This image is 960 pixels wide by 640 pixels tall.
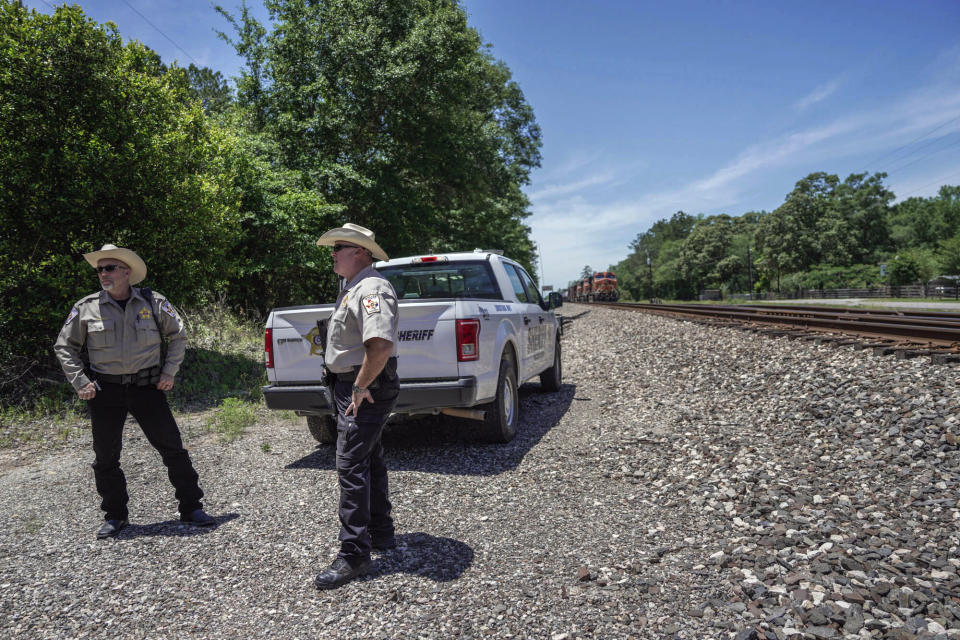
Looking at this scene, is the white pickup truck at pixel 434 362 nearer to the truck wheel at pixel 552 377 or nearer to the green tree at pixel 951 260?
the truck wheel at pixel 552 377

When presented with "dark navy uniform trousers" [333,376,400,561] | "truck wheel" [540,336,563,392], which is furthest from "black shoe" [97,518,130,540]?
"truck wheel" [540,336,563,392]

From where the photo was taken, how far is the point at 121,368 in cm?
379

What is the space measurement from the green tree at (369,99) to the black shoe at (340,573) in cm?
1553

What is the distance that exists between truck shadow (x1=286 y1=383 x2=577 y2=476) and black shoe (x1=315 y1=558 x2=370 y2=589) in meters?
1.84

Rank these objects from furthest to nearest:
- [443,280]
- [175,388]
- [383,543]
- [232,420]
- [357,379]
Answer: [175,388] < [232,420] < [443,280] < [383,543] < [357,379]

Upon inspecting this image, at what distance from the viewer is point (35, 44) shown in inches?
331

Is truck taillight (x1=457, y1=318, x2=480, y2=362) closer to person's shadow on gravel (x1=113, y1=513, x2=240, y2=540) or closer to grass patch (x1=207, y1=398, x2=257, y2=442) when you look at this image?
person's shadow on gravel (x1=113, y1=513, x2=240, y2=540)

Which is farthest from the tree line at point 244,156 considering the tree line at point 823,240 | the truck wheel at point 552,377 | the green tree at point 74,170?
the tree line at point 823,240

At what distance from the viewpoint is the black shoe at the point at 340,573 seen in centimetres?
305

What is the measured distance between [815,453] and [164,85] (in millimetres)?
11605

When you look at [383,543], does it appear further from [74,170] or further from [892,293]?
[892,293]

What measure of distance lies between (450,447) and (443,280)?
1902mm

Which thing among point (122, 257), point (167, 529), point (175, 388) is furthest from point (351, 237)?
point (175, 388)

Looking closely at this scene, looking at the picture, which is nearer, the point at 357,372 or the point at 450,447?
the point at 357,372
